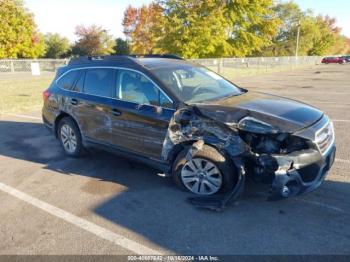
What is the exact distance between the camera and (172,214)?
371cm

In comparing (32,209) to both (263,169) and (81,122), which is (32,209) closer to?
(81,122)

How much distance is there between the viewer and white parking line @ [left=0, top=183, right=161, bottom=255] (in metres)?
3.10

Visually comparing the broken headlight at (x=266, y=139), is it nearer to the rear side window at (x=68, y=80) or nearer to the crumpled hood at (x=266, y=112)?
the crumpled hood at (x=266, y=112)

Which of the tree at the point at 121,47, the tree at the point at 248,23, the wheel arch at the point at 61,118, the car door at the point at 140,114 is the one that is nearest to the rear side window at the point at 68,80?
the wheel arch at the point at 61,118

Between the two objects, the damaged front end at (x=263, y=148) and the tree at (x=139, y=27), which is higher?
the tree at (x=139, y=27)

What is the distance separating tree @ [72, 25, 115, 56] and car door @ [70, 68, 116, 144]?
44233 millimetres

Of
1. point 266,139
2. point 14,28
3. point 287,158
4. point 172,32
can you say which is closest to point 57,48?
point 14,28

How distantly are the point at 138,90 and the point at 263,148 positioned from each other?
192 cm

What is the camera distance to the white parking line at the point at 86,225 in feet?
10.2

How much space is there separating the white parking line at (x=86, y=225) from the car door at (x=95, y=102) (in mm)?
1379

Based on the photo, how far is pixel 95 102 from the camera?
509 centimetres

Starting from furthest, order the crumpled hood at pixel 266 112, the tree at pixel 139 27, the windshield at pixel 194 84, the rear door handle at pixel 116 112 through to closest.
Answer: the tree at pixel 139 27 → the rear door handle at pixel 116 112 → the windshield at pixel 194 84 → the crumpled hood at pixel 266 112

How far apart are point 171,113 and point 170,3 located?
80.5 feet

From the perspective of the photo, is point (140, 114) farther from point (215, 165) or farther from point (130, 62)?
point (215, 165)
